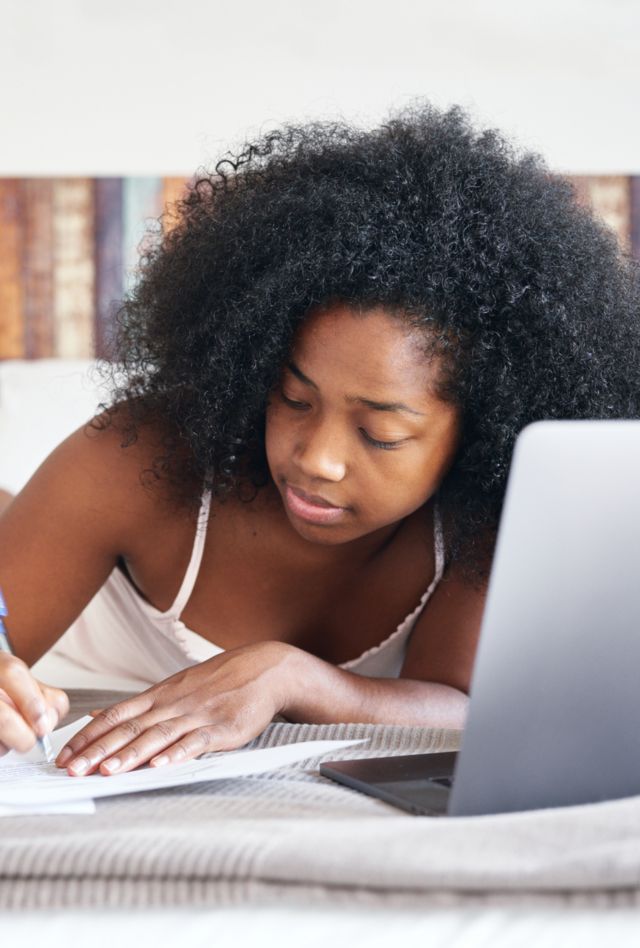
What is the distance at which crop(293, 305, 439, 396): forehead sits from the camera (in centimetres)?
108

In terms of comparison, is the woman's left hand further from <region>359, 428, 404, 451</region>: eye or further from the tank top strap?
the tank top strap

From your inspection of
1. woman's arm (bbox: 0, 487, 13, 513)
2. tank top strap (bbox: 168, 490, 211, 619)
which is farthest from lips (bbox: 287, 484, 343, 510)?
woman's arm (bbox: 0, 487, 13, 513)

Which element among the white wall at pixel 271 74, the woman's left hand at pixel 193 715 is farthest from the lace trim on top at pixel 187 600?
the white wall at pixel 271 74

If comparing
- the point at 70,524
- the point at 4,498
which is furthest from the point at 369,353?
the point at 4,498

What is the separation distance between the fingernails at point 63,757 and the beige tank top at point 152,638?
1.80 feet

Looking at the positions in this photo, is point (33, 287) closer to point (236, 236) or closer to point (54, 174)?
point (54, 174)

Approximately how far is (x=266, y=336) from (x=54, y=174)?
5.32 ft

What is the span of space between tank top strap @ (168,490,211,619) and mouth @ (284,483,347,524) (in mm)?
250

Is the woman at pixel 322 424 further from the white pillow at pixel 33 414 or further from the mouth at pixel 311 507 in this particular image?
the white pillow at pixel 33 414

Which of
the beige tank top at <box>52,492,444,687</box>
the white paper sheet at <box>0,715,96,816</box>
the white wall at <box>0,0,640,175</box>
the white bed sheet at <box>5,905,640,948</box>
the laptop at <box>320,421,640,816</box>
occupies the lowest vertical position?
the beige tank top at <box>52,492,444,687</box>

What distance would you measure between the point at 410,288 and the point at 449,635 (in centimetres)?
45

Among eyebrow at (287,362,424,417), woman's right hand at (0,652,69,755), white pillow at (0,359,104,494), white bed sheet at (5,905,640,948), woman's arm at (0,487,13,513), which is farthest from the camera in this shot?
white pillow at (0,359,104,494)

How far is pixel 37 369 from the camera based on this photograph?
91.0 inches

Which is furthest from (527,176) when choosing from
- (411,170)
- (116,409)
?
(116,409)
